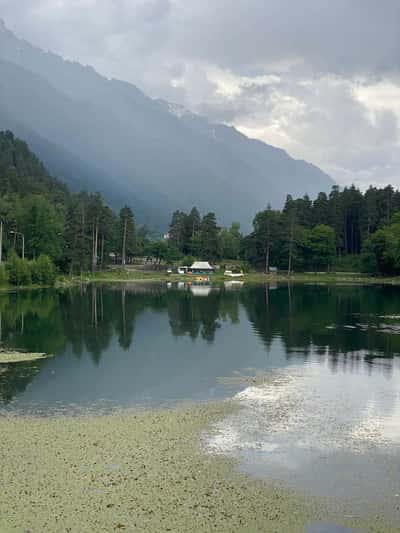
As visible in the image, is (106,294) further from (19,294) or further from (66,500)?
(66,500)

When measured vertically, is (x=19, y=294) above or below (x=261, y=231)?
below

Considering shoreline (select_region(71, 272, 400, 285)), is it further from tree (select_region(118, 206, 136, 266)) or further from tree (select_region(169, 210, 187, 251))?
tree (select_region(169, 210, 187, 251))

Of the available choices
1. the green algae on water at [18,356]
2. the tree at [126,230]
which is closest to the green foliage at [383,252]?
the tree at [126,230]

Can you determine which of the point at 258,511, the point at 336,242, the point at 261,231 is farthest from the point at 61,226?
the point at 258,511

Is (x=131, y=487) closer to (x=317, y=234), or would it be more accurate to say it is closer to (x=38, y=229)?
(x=38, y=229)

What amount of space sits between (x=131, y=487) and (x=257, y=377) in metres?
15.1

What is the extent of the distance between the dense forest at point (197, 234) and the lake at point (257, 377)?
151ft

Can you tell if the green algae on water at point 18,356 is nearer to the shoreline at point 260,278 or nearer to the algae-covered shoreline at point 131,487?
the algae-covered shoreline at point 131,487

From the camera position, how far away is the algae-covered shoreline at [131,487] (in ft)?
41.2

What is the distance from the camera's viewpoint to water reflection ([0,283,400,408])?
27.6 metres

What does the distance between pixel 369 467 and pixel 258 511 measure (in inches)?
185

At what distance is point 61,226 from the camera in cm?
11025

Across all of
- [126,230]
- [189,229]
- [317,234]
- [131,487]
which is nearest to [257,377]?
[131,487]

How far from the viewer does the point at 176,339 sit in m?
41.7
